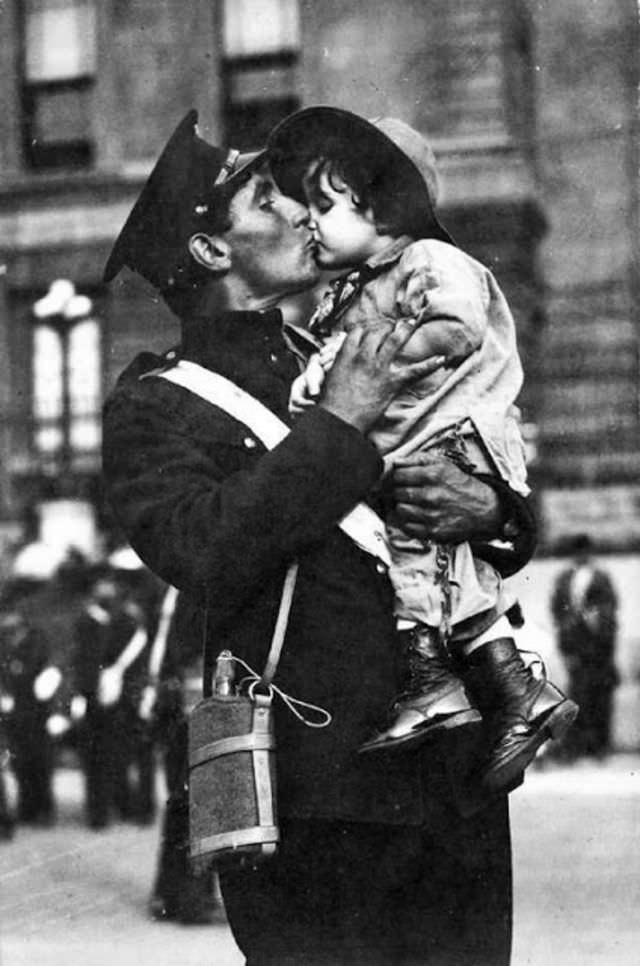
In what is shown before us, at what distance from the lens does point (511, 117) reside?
3754 millimetres

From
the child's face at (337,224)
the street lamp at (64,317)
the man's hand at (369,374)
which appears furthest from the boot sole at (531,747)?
the street lamp at (64,317)

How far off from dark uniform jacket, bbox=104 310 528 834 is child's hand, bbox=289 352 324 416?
0.06 m

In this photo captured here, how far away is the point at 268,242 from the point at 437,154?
0.88 metres

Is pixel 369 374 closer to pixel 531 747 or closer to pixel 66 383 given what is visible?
pixel 531 747

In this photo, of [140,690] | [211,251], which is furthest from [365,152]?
[140,690]

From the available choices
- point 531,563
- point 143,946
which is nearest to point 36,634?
point 143,946

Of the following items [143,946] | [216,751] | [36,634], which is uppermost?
[216,751]

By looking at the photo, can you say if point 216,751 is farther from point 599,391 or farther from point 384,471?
point 599,391

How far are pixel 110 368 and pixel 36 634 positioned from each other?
39.8 inches

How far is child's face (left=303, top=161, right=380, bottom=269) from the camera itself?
2859mm

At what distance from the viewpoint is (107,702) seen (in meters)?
3.81

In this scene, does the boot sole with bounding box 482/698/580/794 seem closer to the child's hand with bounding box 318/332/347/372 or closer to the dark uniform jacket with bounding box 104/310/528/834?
the dark uniform jacket with bounding box 104/310/528/834

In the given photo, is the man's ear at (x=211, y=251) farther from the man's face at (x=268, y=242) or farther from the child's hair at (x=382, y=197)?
the child's hair at (x=382, y=197)

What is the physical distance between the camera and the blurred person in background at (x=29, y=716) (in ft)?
12.7
